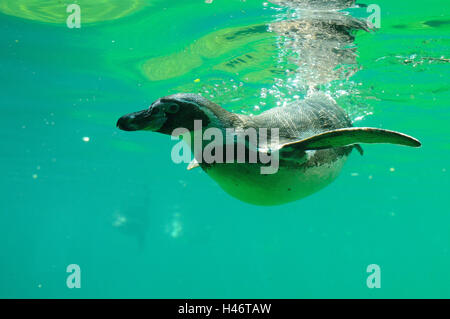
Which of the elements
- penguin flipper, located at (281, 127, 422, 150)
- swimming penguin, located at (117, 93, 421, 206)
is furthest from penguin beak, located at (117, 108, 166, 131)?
penguin flipper, located at (281, 127, 422, 150)

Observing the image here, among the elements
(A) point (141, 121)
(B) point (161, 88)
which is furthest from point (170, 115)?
(B) point (161, 88)

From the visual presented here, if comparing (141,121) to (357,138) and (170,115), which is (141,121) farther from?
(357,138)

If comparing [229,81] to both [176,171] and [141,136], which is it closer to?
[141,136]

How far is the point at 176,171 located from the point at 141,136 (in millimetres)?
10258

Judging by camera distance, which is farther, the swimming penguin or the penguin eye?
the penguin eye

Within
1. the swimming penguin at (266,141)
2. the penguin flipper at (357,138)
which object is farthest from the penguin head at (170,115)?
the penguin flipper at (357,138)

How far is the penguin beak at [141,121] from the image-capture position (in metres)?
2.98

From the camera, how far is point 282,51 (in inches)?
341

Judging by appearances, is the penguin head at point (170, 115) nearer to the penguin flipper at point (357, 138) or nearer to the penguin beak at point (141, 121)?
the penguin beak at point (141, 121)

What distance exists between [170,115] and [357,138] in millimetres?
1572

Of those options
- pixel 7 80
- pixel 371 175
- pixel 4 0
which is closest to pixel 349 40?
pixel 4 0

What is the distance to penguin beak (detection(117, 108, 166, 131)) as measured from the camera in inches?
117

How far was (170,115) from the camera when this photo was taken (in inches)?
123

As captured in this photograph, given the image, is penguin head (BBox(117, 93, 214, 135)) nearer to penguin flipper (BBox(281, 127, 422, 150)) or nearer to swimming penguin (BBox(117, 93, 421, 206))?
swimming penguin (BBox(117, 93, 421, 206))
